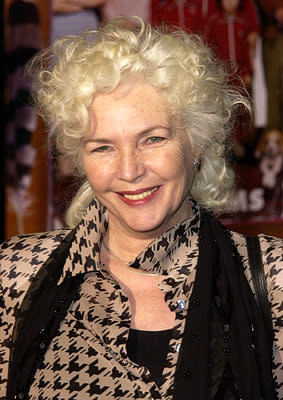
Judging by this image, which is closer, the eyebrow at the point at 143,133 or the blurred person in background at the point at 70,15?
the eyebrow at the point at 143,133

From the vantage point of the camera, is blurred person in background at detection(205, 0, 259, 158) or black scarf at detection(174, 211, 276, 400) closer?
black scarf at detection(174, 211, 276, 400)

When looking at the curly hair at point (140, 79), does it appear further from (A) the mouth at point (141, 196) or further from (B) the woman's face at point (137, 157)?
(A) the mouth at point (141, 196)

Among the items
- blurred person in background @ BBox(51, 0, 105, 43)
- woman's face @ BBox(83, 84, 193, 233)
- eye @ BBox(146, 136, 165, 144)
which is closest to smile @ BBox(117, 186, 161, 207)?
woman's face @ BBox(83, 84, 193, 233)

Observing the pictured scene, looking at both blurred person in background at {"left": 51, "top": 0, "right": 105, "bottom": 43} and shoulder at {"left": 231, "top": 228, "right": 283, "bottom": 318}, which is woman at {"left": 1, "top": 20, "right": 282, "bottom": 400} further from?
blurred person in background at {"left": 51, "top": 0, "right": 105, "bottom": 43}

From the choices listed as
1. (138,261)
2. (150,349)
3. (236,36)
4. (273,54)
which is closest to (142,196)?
(138,261)

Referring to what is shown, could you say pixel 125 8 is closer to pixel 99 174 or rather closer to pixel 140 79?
pixel 140 79

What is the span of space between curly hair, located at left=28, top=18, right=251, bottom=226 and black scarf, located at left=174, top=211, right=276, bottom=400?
1.41 ft

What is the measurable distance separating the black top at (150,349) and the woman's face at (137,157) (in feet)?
1.06

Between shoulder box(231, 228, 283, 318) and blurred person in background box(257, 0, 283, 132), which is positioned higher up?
blurred person in background box(257, 0, 283, 132)

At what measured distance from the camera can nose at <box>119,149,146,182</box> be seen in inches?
82.7

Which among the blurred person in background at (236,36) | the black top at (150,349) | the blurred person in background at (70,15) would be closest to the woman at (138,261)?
the black top at (150,349)

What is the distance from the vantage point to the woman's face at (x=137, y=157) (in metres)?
2.11

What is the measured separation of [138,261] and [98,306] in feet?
0.64

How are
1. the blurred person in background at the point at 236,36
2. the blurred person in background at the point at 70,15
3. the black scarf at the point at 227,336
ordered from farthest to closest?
the blurred person in background at the point at 236,36 < the blurred person in background at the point at 70,15 < the black scarf at the point at 227,336
